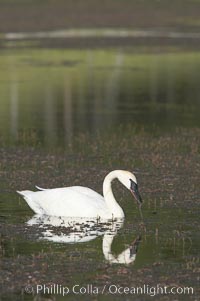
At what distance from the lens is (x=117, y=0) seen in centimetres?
6266

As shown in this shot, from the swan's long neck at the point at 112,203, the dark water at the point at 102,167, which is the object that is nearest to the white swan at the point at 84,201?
the swan's long neck at the point at 112,203

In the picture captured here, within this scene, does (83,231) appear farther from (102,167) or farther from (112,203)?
(102,167)

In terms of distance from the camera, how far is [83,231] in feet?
42.9

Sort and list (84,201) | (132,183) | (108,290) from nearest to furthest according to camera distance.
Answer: (108,290), (132,183), (84,201)

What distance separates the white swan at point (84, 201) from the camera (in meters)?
13.7

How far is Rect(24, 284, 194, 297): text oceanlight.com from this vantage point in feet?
33.5

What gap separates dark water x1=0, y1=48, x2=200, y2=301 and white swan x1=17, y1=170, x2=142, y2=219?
8.8 inches

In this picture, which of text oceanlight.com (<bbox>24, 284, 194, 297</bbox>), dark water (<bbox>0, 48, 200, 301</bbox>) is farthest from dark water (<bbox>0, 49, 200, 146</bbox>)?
text oceanlight.com (<bbox>24, 284, 194, 297</bbox>)

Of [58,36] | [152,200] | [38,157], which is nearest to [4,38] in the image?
[58,36]

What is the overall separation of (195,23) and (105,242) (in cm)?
4655

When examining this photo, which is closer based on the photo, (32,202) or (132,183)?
(132,183)

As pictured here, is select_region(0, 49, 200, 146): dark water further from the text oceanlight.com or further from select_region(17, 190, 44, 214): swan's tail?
the text oceanlight.com

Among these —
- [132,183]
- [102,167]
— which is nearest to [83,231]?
[132,183]

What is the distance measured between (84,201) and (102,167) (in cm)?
361
